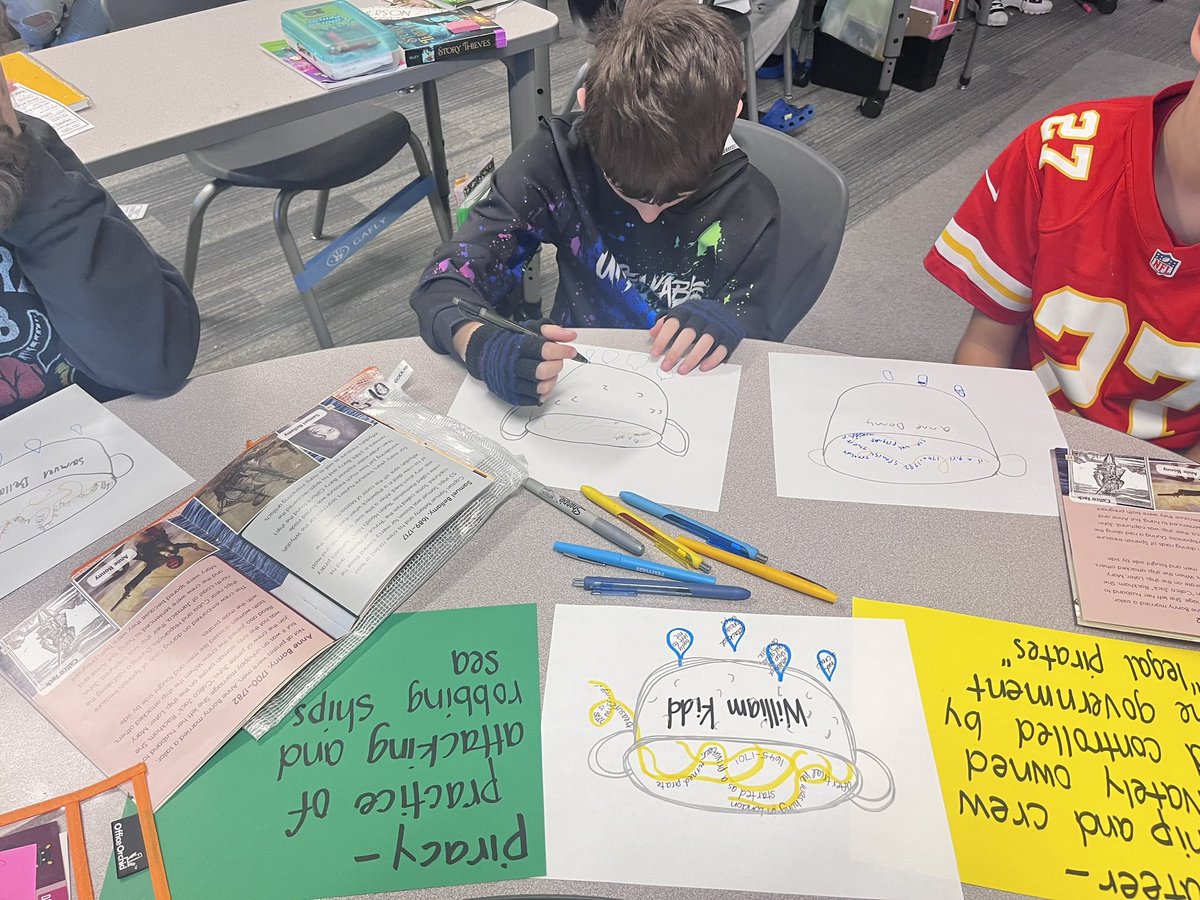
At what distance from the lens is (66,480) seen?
2.39 ft

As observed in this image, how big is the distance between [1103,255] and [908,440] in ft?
1.15

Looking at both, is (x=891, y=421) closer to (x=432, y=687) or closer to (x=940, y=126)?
(x=432, y=687)

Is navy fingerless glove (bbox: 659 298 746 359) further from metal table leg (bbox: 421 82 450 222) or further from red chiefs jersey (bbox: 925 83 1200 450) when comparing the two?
metal table leg (bbox: 421 82 450 222)

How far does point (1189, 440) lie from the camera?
3.14 ft

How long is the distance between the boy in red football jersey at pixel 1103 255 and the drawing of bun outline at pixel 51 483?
3.15 ft

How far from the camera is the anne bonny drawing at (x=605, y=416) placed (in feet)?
2.54

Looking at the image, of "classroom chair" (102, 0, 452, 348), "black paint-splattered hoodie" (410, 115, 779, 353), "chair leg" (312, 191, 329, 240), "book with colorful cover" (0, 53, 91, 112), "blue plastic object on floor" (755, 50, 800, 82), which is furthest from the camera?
"blue plastic object on floor" (755, 50, 800, 82)

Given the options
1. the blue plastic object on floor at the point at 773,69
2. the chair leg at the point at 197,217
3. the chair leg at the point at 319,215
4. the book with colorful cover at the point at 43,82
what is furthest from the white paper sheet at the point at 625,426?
the blue plastic object on floor at the point at 773,69

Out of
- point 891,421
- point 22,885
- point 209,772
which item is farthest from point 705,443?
point 22,885

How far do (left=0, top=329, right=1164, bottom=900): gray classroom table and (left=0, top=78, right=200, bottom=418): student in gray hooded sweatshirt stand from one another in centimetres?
12

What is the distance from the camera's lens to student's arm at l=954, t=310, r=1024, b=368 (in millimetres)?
1066

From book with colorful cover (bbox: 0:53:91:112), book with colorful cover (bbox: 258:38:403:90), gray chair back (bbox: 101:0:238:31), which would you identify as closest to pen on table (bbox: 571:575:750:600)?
book with colorful cover (bbox: 258:38:403:90)

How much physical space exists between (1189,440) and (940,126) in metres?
2.21

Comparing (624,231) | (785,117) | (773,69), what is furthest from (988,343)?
(773,69)
